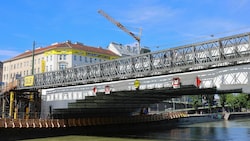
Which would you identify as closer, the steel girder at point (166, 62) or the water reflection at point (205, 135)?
the steel girder at point (166, 62)

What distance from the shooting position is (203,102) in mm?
118250

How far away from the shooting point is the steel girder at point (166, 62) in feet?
72.6

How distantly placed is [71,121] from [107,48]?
276 ft

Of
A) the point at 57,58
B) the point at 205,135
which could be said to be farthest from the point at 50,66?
the point at 205,135

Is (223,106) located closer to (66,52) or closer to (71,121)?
(66,52)

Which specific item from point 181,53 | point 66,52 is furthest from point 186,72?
point 66,52

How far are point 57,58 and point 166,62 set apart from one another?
7783cm

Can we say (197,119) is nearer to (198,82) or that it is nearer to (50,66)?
(50,66)

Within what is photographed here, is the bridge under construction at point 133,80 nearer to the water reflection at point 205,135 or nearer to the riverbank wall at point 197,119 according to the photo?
the water reflection at point 205,135

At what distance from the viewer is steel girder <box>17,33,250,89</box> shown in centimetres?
2214

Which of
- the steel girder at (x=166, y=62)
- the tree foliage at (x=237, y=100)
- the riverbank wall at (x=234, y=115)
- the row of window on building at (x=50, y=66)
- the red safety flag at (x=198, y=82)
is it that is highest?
the row of window on building at (x=50, y=66)

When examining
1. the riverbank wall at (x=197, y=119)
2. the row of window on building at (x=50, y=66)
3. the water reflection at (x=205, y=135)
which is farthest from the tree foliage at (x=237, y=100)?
the water reflection at (x=205, y=135)

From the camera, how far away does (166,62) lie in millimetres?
27047

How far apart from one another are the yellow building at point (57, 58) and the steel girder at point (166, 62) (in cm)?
5834
